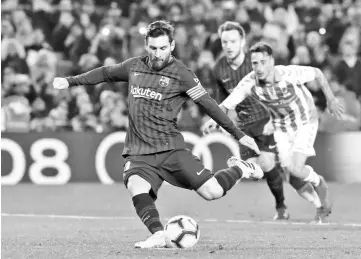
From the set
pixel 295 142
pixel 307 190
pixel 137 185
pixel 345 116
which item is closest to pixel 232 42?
pixel 295 142

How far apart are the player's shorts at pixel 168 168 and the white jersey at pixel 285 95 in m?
2.22

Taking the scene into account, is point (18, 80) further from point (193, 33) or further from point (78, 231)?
point (78, 231)

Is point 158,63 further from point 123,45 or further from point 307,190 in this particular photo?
point 123,45

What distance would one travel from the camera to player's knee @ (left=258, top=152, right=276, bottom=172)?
39.5ft

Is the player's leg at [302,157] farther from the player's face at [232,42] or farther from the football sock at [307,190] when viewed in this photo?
the player's face at [232,42]

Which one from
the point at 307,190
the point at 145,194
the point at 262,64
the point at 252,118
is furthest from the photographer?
the point at 252,118

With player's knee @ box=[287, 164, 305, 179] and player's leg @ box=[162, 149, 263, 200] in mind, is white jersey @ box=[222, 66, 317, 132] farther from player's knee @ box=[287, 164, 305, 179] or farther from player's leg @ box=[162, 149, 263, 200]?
player's leg @ box=[162, 149, 263, 200]

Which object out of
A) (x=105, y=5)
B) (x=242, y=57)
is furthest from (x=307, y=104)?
(x=105, y=5)

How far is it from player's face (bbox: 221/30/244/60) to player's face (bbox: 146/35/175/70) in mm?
3090

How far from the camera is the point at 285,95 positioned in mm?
11297

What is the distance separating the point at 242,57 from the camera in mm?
12109

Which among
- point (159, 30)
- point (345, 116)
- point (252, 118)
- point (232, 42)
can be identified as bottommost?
point (345, 116)

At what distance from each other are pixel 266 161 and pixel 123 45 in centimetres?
781

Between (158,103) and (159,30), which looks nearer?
(159,30)
